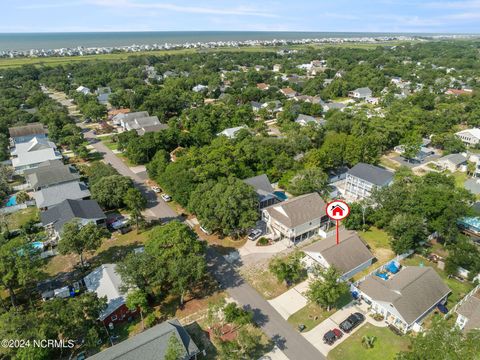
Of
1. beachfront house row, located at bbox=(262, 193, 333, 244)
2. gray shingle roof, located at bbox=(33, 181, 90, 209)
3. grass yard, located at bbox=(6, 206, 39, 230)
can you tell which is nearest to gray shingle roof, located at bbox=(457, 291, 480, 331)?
beachfront house row, located at bbox=(262, 193, 333, 244)

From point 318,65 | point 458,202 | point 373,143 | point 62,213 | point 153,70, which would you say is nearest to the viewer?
point 458,202

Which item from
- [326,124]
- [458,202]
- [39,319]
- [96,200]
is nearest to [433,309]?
[458,202]

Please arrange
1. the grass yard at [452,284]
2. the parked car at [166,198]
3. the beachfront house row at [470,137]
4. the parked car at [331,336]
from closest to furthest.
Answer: the parked car at [331,336], the grass yard at [452,284], the parked car at [166,198], the beachfront house row at [470,137]

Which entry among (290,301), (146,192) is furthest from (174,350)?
(146,192)

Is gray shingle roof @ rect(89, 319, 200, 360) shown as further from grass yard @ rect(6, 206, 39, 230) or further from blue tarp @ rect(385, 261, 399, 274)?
grass yard @ rect(6, 206, 39, 230)

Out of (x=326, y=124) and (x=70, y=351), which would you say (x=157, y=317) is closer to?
(x=70, y=351)

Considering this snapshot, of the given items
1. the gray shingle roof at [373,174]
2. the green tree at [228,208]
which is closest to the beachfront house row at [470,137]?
the gray shingle roof at [373,174]

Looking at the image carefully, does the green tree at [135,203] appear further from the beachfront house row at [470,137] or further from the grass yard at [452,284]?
the beachfront house row at [470,137]
